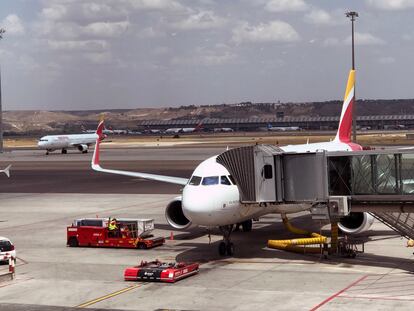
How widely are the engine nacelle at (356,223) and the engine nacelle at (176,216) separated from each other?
719cm

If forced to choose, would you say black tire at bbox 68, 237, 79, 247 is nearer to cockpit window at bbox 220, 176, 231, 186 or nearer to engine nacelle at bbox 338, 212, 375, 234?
cockpit window at bbox 220, 176, 231, 186

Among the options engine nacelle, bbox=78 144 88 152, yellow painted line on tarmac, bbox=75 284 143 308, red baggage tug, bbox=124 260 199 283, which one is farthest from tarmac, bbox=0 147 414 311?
engine nacelle, bbox=78 144 88 152

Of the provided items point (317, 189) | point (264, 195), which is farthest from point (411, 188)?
point (264, 195)

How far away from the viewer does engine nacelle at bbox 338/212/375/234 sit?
30.3 meters

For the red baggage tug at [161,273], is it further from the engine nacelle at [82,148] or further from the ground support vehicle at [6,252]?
the engine nacelle at [82,148]

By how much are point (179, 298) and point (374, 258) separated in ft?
32.3

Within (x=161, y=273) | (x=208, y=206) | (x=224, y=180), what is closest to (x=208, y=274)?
(x=161, y=273)

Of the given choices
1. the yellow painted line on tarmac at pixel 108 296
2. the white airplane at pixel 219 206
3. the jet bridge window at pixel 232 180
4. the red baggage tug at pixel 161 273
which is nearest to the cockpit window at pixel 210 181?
the white airplane at pixel 219 206

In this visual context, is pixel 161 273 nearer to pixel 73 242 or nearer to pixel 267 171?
pixel 267 171

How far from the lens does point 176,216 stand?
107 ft

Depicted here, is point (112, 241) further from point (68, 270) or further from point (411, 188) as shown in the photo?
point (411, 188)

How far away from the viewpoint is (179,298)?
21219mm

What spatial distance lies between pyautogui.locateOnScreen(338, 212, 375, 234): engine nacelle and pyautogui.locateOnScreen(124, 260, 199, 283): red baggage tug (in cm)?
902

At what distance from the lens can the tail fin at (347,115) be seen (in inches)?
1596
